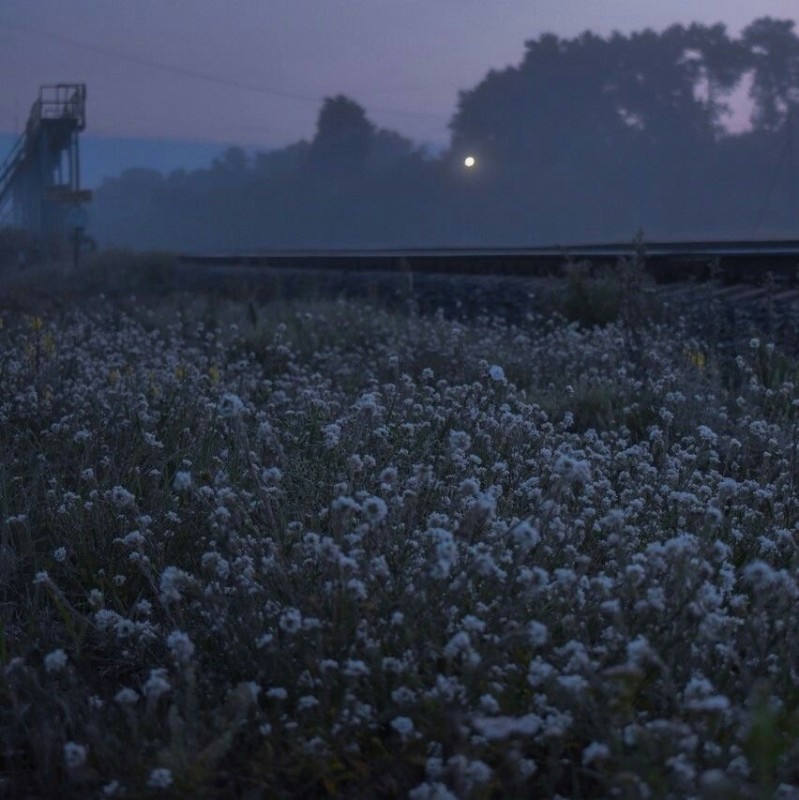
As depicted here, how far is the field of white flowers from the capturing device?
3090 millimetres

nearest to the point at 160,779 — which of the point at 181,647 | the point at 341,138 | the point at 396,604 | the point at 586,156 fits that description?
the point at 181,647

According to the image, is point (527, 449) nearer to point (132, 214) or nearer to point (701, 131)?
point (701, 131)

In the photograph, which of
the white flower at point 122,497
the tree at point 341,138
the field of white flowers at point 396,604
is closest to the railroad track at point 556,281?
the field of white flowers at point 396,604

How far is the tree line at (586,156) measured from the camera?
5141 centimetres

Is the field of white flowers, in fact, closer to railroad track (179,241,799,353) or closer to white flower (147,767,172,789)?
white flower (147,767,172,789)

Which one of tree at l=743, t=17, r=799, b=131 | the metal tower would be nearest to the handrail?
the metal tower


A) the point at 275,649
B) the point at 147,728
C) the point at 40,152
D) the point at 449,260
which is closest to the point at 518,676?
the point at 275,649

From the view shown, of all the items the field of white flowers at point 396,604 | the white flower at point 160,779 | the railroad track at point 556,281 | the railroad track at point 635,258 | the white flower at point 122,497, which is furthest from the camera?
the railroad track at point 635,258

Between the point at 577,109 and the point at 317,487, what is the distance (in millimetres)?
54788

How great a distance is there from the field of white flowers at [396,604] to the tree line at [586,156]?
123ft

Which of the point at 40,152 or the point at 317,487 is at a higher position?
the point at 40,152

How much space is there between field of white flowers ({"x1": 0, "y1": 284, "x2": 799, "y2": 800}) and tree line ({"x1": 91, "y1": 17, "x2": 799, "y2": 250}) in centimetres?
3762

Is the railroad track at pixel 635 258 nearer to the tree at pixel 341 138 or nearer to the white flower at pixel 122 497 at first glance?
the white flower at pixel 122 497

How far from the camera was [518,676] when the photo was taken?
132 inches
